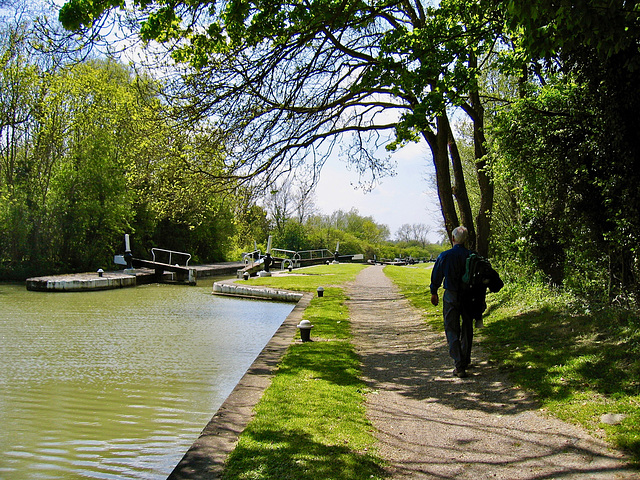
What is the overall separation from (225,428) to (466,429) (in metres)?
2.17

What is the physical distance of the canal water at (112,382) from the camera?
16.4ft

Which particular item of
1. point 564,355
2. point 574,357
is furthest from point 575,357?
point 564,355

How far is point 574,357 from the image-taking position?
20.2 feet

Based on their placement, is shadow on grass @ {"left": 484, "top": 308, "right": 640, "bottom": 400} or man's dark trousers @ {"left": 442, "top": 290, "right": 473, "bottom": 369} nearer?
shadow on grass @ {"left": 484, "top": 308, "right": 640, "bottom": 400}

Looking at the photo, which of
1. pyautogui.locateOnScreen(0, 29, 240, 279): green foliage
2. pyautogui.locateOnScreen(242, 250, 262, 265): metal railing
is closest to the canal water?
pyautogui.locateOnScreen(0, 29, 240, 279): green foliage

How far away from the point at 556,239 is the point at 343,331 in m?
4.38

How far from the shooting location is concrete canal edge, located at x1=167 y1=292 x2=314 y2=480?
3.79 m

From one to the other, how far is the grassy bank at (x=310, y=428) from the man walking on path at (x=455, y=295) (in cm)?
129

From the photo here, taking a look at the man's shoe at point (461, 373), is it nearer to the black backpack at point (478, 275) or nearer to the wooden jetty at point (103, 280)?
the black backpack at point (478, 275)

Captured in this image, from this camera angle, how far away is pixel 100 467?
474cm

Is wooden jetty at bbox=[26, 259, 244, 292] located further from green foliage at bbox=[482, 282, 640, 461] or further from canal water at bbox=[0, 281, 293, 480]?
green foliage at bbox=[482, 282, 640, 461]

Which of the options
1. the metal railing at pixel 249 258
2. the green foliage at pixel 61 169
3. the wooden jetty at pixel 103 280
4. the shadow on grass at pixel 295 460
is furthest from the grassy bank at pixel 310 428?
the metal railing at pixel 249 258

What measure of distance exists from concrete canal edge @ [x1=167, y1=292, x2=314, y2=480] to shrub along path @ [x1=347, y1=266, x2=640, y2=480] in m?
1.25

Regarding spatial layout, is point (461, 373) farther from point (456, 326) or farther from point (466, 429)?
point (466, 429)
